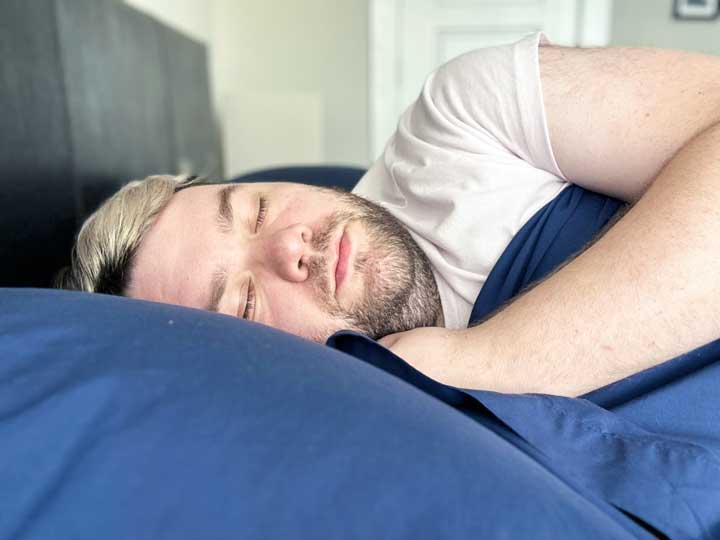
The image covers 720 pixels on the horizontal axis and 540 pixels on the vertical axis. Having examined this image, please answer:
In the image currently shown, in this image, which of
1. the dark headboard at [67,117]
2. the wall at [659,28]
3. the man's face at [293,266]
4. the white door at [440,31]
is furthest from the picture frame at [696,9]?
the man's face at [293,266]

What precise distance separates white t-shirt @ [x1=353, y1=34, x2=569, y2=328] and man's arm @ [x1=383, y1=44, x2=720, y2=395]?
116 mm

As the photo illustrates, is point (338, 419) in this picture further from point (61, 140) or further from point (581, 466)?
point (61, 140)

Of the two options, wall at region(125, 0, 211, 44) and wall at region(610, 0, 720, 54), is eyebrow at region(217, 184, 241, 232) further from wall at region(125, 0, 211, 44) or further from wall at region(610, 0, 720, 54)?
wall at region(610, 0, 720, 54)

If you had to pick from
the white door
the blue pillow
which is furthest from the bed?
the white door

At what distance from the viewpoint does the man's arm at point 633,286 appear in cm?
64

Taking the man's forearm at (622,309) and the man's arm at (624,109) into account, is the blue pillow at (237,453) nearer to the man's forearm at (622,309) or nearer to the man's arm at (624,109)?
the man's forearm at (622,309)

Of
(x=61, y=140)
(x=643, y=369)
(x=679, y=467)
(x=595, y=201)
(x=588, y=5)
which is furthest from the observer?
(x=588, y=5)

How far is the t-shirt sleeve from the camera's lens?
88cm

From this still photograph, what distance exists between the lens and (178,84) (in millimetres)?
2100

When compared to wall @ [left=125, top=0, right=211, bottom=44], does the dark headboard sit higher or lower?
lower

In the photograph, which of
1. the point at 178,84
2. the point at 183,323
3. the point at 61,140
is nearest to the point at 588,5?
the point at 178,84

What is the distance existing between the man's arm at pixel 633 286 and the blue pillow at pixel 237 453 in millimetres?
263

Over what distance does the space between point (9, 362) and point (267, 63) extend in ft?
9.63

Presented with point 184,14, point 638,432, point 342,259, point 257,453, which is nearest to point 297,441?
point 257,453
